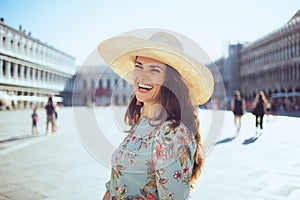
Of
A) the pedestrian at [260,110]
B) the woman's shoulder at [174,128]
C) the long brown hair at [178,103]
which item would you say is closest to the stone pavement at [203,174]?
the long brown hair at [178,103]

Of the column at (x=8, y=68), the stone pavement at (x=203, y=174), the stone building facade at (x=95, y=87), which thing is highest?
the column at (x=8, y=68)

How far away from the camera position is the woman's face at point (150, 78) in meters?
1.46

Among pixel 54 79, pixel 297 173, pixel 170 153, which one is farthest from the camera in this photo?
pixel 54 79

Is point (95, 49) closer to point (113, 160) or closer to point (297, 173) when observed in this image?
point (113, 160)

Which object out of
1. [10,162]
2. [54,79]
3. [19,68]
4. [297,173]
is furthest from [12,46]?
[297,173]

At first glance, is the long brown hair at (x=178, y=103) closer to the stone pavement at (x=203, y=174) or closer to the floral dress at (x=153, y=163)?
the floral dress at (x=153, y=163)

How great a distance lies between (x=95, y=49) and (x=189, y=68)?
47 cm

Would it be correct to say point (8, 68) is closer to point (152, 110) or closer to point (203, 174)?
point (203, 174)

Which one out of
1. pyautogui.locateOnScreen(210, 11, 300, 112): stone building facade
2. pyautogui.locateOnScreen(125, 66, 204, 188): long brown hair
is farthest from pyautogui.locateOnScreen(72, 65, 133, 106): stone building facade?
pyautogui.locateOnScreen(210, 11, 300, 112): stone building facade

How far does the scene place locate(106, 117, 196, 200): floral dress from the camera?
1.21 meters

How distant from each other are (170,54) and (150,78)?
16cm

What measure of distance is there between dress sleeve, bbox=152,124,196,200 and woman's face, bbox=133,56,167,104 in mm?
265

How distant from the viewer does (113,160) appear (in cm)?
149

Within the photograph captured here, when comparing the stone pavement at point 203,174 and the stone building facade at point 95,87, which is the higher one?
the stone building facade at point 95,87
